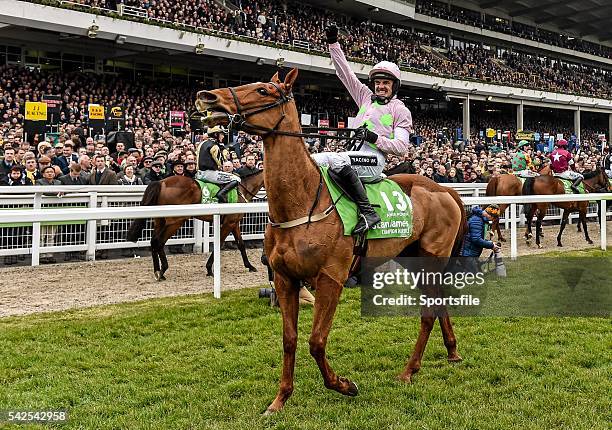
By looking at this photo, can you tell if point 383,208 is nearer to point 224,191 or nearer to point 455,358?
point 455,358

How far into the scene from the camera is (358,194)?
388cm

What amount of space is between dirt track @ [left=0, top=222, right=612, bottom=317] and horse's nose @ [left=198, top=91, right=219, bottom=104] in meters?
3.45

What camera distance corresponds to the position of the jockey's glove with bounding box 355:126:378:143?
4.04m

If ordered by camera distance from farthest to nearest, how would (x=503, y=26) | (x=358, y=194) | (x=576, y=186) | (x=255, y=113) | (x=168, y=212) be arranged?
(x=503, y=26) → (x=576, y=186) → (x=168, y=212) → (x=358, y=194) → (x=255, y=113)

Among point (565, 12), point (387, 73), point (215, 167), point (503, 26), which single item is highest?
point (565, 12)

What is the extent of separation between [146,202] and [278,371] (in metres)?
4.11

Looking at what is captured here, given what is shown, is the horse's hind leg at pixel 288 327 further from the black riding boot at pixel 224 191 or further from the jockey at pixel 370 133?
the black riding boot at pixel 224 191

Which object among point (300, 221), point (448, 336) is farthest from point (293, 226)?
point (448, 336)

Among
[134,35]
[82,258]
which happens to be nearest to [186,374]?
[82,258]

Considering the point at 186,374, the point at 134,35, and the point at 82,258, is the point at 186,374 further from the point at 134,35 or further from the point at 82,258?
the point at 134,35

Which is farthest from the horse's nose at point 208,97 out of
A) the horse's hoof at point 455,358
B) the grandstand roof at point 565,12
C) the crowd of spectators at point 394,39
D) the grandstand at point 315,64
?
the grandstand roof at point 565,12

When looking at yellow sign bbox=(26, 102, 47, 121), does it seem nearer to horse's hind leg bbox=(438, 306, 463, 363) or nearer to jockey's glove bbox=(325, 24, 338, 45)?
jockey's glove bbox=(325, 24, 338, 45)

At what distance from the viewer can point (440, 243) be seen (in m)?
4.49

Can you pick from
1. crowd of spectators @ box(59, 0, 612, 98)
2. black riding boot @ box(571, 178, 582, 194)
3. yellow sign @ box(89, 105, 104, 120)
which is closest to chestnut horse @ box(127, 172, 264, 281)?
yellow sign @ box(89, 105, 104, 120)
